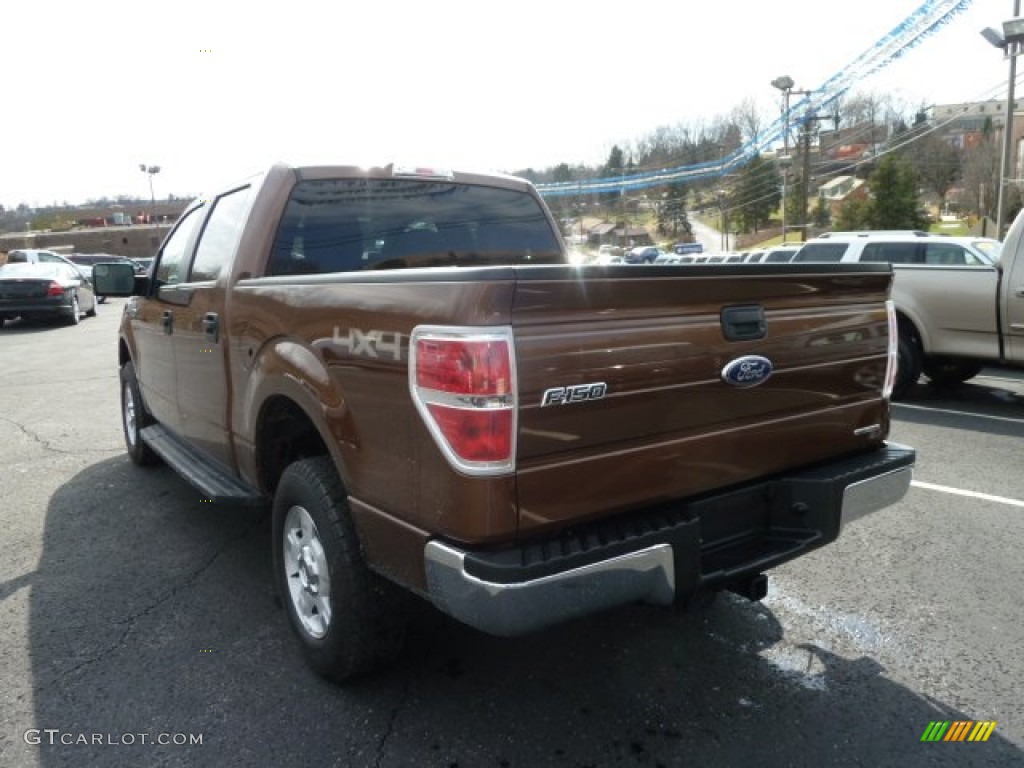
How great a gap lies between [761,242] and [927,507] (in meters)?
76.9

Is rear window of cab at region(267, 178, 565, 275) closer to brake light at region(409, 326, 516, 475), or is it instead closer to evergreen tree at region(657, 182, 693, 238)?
brake light at region(409, 326, 516, 475)

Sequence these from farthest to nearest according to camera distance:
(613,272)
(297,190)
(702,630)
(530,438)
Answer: (297,190) < (702,630) < (613,272) < (530,438)

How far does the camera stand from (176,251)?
4812mm

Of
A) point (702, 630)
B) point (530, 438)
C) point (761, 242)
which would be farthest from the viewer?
point (761, 242)

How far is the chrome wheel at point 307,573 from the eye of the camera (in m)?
2.80

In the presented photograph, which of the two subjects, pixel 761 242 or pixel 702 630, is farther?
pixel 761 242

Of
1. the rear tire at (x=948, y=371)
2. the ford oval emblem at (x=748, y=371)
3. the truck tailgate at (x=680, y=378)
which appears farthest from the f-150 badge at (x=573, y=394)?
the rear tire at (x=948, y=371)

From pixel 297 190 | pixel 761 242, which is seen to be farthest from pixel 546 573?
pixel 761 242

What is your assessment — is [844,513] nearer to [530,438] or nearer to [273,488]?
[530,438]

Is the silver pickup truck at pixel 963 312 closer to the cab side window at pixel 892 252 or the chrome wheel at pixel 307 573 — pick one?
the cab side window at pixel 892 252

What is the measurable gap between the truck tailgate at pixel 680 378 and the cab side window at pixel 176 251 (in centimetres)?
314

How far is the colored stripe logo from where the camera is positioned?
2.56m

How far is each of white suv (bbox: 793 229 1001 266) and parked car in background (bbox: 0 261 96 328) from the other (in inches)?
608

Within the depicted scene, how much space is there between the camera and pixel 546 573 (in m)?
2.11
